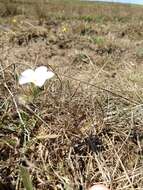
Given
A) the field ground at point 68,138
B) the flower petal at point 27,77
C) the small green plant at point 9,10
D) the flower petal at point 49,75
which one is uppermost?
the flower petal at point 49,75

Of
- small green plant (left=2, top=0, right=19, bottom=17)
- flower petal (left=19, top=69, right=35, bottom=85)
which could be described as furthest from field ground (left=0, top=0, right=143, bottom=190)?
small green plant (left=2, top=0, right=19, bottom=17)

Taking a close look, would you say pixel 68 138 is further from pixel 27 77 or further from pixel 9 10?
pixel 9 10

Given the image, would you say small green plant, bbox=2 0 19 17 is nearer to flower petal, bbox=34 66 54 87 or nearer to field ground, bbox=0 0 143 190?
field ground, bbox=0 0 143 190

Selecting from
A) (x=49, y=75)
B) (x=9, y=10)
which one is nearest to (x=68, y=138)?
(x=49, y=75)

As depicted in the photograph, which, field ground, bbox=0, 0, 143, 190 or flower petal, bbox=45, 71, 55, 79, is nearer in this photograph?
field ground, bbox=0, 0, 143, 190

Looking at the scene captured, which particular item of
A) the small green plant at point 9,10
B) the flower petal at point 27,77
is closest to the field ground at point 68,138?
the flower petal at point 27,77

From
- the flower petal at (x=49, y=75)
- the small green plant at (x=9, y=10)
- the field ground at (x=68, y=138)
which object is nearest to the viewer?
the field ground at (x=68, y=138)

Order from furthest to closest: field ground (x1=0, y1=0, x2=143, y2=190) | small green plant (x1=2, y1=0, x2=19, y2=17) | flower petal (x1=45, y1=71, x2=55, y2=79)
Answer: small green plant (x1=2, y1=0, x2=19, y2=17), flower petal (x1=45, y1=71, x2=55, y2=79), field ground (x1=0, y1=0, x2=143, y2=190)

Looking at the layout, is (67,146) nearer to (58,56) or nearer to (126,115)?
(126,115)

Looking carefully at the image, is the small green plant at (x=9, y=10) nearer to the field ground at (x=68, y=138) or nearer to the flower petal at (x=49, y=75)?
the field ground at (x=68, y=138)

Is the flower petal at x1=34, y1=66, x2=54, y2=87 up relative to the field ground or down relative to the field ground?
up

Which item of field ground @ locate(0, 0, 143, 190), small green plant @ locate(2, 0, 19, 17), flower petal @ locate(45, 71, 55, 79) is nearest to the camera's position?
field ground @ locate(0, 0, 143, 190)

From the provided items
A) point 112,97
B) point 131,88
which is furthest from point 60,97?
point 131,88
